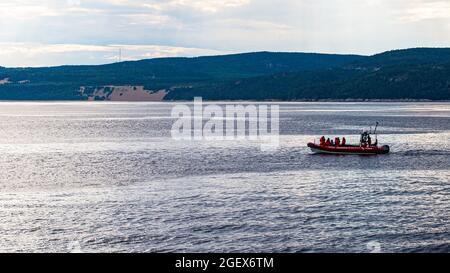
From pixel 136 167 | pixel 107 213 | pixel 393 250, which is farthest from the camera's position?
pixel 136 167

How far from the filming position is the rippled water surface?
36.8 m

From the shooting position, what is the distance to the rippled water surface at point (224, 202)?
36750 millimetres

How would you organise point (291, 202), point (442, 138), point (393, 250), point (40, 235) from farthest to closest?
point (442, 138)
point (291, 202)
point (40, 235)
point (393, 250)

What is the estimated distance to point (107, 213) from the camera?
4538cm

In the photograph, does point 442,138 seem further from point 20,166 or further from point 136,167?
point 20,166

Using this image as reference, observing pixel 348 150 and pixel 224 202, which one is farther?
pixel 348 150

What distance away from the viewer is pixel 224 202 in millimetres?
48375

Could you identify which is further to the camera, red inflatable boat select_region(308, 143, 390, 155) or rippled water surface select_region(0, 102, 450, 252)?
red inflatable boat select_region(308, 143, 390, 155)

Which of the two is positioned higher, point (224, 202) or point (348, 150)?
point (348, 150)

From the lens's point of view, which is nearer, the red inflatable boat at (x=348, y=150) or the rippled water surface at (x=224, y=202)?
the rippled water surface at (x=224, y=202)
